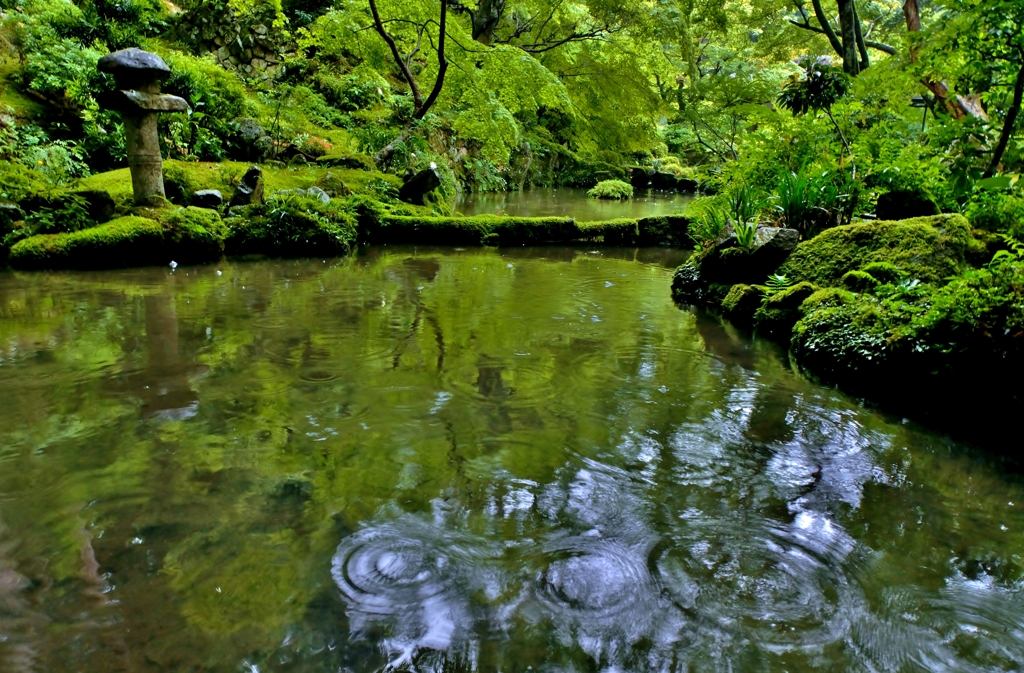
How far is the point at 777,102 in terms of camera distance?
9703 mm

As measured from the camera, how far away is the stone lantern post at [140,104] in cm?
706

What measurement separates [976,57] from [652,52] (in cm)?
968

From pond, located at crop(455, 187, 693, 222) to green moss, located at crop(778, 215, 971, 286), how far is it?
7.20 metres

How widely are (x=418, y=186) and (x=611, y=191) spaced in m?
11.8

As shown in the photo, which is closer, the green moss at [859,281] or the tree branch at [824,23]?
the green moss at [859,281]

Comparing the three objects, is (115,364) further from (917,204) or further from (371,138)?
(371,138)

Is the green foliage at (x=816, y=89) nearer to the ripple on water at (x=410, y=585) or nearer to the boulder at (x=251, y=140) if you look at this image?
the ripple on water at (x=410, y=585)

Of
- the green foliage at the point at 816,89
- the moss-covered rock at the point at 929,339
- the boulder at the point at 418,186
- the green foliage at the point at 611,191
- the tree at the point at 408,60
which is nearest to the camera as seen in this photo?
the moss-covered rock at the point at 929,339

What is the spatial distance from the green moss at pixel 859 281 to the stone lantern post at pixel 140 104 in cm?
805

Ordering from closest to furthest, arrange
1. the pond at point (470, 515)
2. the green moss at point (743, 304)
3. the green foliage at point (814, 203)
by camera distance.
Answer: the pond at point (470, 515)
the green moss at point (743, 304)
the green foliage at point (814, 203)

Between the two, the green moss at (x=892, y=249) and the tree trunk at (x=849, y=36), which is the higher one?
the tree trunk at (x=849, y=36)

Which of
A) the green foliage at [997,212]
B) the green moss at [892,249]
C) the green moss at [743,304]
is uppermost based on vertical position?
the green foliage at [997,212]

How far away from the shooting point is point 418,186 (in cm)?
1155

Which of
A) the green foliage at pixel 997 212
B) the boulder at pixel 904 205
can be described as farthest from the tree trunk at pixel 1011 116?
the boulder at pixel 904 205
